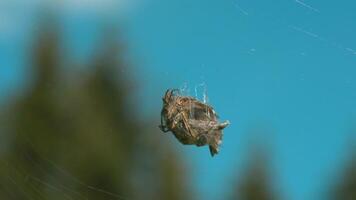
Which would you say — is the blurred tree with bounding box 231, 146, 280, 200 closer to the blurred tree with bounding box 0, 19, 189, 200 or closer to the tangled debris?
the blurred tree with bounding box 0, 19, 189, 200

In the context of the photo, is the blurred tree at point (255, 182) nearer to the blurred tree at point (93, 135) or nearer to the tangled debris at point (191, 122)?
the blurred tree at point (93, 135)

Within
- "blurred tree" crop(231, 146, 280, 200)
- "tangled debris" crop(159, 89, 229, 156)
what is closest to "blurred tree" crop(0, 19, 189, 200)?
"blurred tree" crop(231, 146, 280, 200)

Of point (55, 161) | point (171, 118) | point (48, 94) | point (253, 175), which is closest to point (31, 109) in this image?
point (48, 94)

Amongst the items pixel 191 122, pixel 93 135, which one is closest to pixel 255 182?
pixel 93 135

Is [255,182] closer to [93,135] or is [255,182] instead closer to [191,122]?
[93,135]

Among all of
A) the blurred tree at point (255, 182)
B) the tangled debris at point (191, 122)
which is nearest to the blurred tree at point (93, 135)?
the blurred tree at point (255, 182)

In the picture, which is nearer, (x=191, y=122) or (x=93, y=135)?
(x=191, y=122)
